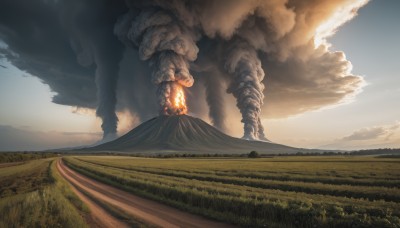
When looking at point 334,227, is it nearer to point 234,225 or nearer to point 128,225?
point 234,225

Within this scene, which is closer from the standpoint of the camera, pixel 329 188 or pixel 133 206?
pixel 133 206

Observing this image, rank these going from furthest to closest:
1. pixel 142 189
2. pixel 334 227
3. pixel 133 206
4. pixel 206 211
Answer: pixel 142 189 → pixel 133 206 → pixel 206 211 → pixel 334 227

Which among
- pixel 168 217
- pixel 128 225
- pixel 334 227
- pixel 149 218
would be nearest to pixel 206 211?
pixel 168 217

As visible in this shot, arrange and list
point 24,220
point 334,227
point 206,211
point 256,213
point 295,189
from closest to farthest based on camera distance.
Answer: point 334,227, point 24,220, point 256,213, point 206,211, point 295,189

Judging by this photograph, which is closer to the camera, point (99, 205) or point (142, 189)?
point (99, 205)

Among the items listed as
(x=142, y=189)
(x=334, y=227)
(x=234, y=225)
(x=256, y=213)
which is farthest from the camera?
(x=142, y=189)

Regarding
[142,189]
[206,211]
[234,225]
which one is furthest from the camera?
[142,189]

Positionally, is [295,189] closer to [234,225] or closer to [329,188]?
[329,188]

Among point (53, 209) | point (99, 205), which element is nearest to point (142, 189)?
point (99, 205)

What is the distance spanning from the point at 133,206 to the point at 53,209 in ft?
14.7

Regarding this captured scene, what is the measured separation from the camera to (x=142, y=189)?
23.9m

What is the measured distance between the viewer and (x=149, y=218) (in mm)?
14070

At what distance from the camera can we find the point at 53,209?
14500mm

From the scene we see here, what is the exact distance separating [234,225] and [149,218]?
4.23m
